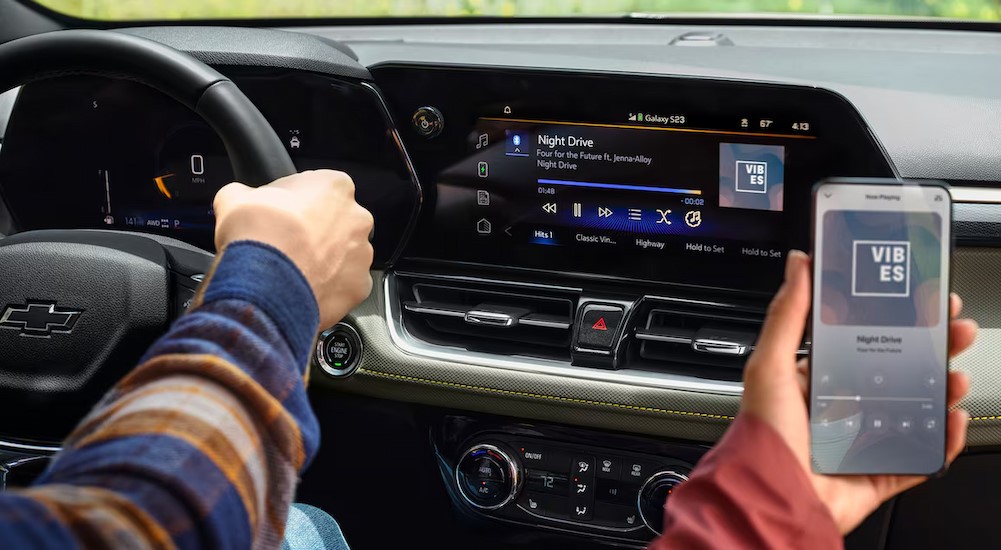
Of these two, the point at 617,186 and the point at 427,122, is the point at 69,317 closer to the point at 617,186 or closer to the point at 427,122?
the point at 427,122

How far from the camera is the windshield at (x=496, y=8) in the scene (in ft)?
6.51

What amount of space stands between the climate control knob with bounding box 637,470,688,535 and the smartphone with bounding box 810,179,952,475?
0.75 metres

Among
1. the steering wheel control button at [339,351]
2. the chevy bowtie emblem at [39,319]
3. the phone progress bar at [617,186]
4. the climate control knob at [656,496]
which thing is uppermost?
the phone progress bar at [617,186]

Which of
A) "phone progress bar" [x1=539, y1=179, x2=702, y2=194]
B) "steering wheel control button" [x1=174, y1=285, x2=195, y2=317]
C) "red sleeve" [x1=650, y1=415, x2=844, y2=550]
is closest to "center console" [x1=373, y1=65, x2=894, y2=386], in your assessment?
"phone progress bar" [x1=539, y1=179, x2=702, y2=194]

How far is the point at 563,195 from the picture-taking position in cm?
174

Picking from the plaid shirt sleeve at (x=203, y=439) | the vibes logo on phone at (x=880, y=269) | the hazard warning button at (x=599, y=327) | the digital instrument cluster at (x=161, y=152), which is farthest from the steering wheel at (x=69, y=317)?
the vibes logo on phone at (x=880, y=269)

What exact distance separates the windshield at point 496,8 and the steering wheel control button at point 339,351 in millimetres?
765

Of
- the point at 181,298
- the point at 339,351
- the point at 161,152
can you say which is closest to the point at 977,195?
the point at 339,351

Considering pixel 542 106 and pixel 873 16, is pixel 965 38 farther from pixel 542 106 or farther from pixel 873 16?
pixel 542 106

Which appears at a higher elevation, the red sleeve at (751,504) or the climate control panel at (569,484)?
the red sleeve at (751,504)

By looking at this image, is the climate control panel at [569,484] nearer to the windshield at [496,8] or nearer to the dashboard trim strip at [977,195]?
the dashboard trim strip at [977,195]

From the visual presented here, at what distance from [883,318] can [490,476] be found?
37.5 inches

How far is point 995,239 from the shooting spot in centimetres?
155

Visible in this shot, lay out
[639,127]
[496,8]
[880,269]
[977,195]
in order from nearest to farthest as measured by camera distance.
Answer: [880,269]
[977,195]
[639,127]
[496,8]
